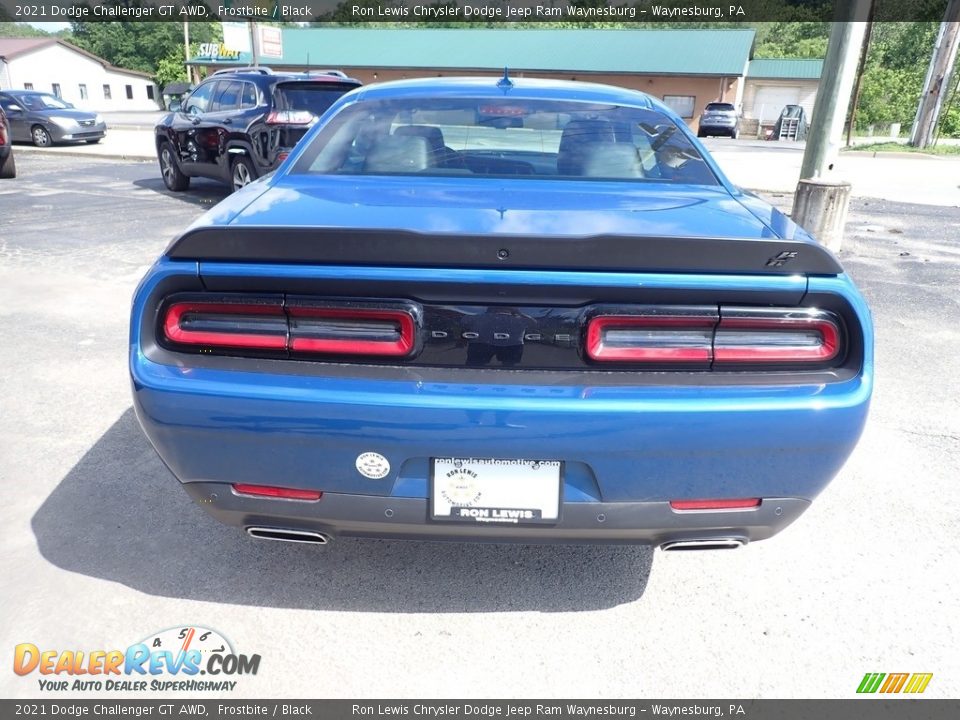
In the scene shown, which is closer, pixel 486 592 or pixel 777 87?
pixel 486 592

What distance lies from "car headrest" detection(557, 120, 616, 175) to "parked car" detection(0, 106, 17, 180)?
1227cm

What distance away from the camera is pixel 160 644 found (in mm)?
2150

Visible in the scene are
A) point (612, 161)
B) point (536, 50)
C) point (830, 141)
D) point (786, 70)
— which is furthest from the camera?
point (786, 70)

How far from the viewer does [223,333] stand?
187cm

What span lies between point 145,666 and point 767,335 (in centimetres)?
200

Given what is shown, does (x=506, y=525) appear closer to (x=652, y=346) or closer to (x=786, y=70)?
(x=652, y=346)

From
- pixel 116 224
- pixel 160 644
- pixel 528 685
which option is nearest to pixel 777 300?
pixel 528 685

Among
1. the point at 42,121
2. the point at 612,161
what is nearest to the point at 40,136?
the point at 42,121

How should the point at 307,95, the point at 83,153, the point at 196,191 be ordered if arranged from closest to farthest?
the point at 307,95 < the point at 196,191 < the point at 83,153

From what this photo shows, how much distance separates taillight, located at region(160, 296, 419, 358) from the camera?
5.99 ft

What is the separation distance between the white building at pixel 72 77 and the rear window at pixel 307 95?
55958mm

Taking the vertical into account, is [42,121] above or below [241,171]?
below

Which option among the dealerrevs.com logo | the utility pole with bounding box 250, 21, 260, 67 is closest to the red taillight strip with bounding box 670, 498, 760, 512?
the dealerrevs.com logo
